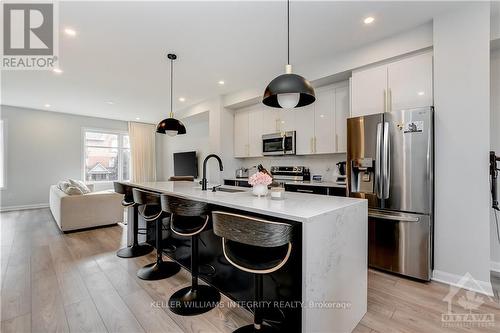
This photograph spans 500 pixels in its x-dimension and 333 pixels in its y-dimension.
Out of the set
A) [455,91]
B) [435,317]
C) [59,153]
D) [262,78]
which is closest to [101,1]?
[262,78]

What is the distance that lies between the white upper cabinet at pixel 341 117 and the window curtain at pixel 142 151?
662 cm

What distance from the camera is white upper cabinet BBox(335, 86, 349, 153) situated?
3636 mm

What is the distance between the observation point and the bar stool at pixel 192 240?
1911 mm

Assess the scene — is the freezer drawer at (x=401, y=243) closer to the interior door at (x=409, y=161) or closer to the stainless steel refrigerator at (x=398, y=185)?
the stainless steel refrigerator at (x=398, y=185)

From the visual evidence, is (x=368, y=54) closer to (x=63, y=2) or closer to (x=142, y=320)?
(x=63, y=2)

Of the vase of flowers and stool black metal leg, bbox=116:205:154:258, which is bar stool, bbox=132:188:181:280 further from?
the vase of flowers

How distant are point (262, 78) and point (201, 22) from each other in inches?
70.9

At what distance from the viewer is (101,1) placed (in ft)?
7.35

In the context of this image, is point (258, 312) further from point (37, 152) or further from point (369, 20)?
point (37, 152)

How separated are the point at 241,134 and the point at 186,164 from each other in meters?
2.59

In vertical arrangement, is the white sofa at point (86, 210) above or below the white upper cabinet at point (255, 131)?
below

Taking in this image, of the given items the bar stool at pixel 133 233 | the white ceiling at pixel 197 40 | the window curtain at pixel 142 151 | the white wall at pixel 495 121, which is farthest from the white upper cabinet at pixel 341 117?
the window curtain at pixel 142 151

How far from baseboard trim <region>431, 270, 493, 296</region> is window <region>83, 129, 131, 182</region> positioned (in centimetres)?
826

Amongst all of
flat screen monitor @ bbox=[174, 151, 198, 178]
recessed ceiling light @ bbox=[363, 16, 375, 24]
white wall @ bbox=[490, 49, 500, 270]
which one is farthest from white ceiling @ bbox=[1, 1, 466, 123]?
flat screen monitor @ bbox=[174, 151, 198, 178]
